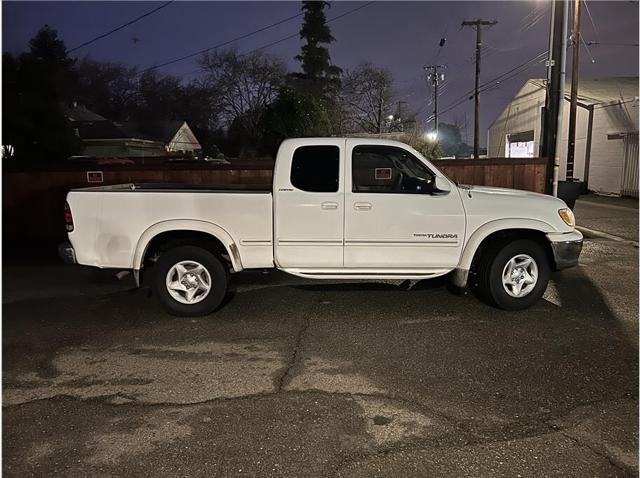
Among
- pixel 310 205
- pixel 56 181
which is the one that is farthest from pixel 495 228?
pixel 56 181

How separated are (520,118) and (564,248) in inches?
1316

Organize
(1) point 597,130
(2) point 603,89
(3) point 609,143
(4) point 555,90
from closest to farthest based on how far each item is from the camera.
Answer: (4) point 555,90 → (3) point 609,143 → (1) point 597,130 → (2) point 603,89

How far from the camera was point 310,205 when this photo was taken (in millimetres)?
5758

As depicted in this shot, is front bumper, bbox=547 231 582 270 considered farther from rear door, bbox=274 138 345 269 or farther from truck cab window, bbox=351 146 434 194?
rear door, bbox=274 138 345 269

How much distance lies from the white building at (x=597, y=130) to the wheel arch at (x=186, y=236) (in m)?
15.7

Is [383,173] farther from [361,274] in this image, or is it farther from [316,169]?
[361,274]

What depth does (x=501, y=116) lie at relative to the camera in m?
40.9

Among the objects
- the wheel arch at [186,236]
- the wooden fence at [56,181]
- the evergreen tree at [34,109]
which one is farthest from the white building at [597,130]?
the evergreen tree at [34,109]

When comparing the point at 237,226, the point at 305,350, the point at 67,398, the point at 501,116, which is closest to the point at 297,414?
the point at 305,350

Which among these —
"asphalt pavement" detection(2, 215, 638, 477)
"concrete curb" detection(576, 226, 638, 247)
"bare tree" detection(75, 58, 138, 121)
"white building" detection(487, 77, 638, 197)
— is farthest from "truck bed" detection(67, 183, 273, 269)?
"bare tree" detection(75, 58, 138, 121)

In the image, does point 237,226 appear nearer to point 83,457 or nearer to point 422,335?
point 422,335

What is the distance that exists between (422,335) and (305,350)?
1.21 meters

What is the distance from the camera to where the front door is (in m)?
5.78

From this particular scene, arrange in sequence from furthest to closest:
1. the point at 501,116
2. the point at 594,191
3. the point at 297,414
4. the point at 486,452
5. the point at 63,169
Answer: the point at 501,116 → the point at 594,191 → the point at 63,169 → the point at 297,414 → the point at 486,452
